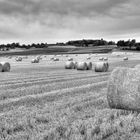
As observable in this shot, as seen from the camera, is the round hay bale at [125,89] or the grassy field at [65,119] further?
the round hay bale at [125,89]

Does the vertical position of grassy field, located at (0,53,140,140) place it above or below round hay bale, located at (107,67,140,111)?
below

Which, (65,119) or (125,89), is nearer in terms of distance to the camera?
(65,119)

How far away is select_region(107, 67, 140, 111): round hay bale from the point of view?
28.3 ft

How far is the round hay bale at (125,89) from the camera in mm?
8617

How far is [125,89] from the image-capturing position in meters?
8.95

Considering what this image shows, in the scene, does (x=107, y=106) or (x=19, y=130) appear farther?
(x=107, y=106)

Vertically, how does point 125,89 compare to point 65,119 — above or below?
above

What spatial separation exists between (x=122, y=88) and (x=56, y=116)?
228 cm

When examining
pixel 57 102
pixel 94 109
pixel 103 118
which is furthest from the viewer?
pixel 57 102

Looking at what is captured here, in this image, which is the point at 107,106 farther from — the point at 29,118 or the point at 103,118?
the point at 29,118

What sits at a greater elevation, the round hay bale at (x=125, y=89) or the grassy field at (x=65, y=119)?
the round hay bale at (x=125, y=89)

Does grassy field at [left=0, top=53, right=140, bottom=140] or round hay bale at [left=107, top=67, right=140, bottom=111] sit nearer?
grassy field at [left=0, top=53, right=140, bottom=140]

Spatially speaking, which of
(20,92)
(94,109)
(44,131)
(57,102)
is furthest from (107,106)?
(20,92)

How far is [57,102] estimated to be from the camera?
1009 cm
